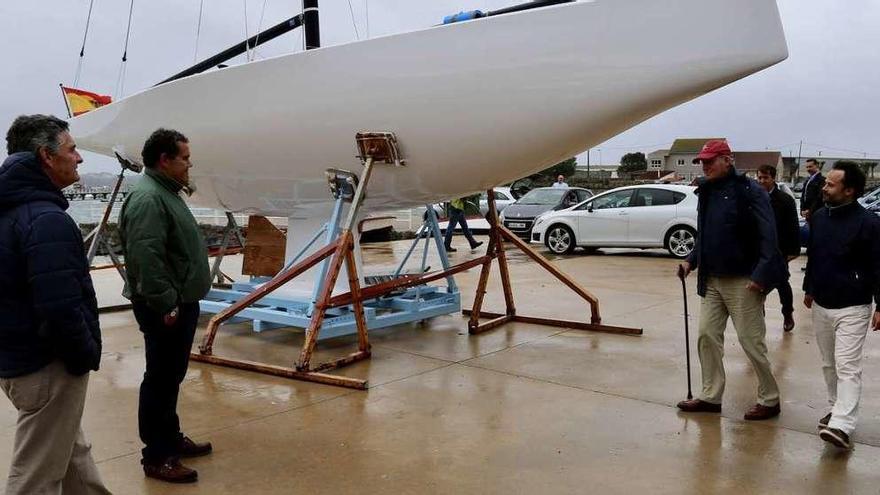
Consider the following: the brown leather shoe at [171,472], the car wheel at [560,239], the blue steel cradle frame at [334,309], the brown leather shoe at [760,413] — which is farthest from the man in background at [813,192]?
the brown leather shoe at [171,472]

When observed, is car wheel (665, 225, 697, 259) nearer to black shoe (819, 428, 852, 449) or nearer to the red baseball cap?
the red baseball cap

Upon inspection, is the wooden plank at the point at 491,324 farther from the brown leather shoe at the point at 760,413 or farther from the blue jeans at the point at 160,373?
the blue jeans at the point at 160,373

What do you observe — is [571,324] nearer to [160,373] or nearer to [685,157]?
[160,373]

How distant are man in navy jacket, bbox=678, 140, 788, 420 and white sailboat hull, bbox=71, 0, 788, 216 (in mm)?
694

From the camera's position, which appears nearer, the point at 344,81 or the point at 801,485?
the point at 801,485

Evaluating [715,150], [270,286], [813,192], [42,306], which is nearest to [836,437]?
[715,150]

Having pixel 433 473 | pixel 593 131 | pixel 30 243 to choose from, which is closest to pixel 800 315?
pixel 593 131

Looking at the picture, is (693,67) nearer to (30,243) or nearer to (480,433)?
(480,433)

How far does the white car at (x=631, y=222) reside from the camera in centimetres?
1193

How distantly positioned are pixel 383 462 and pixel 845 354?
88.1 inches

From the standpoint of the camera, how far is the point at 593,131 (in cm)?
464

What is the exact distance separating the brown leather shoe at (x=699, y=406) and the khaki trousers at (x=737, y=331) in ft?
0.09

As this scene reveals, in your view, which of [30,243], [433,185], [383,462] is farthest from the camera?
[433,185]

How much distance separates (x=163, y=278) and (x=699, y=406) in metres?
2.88
